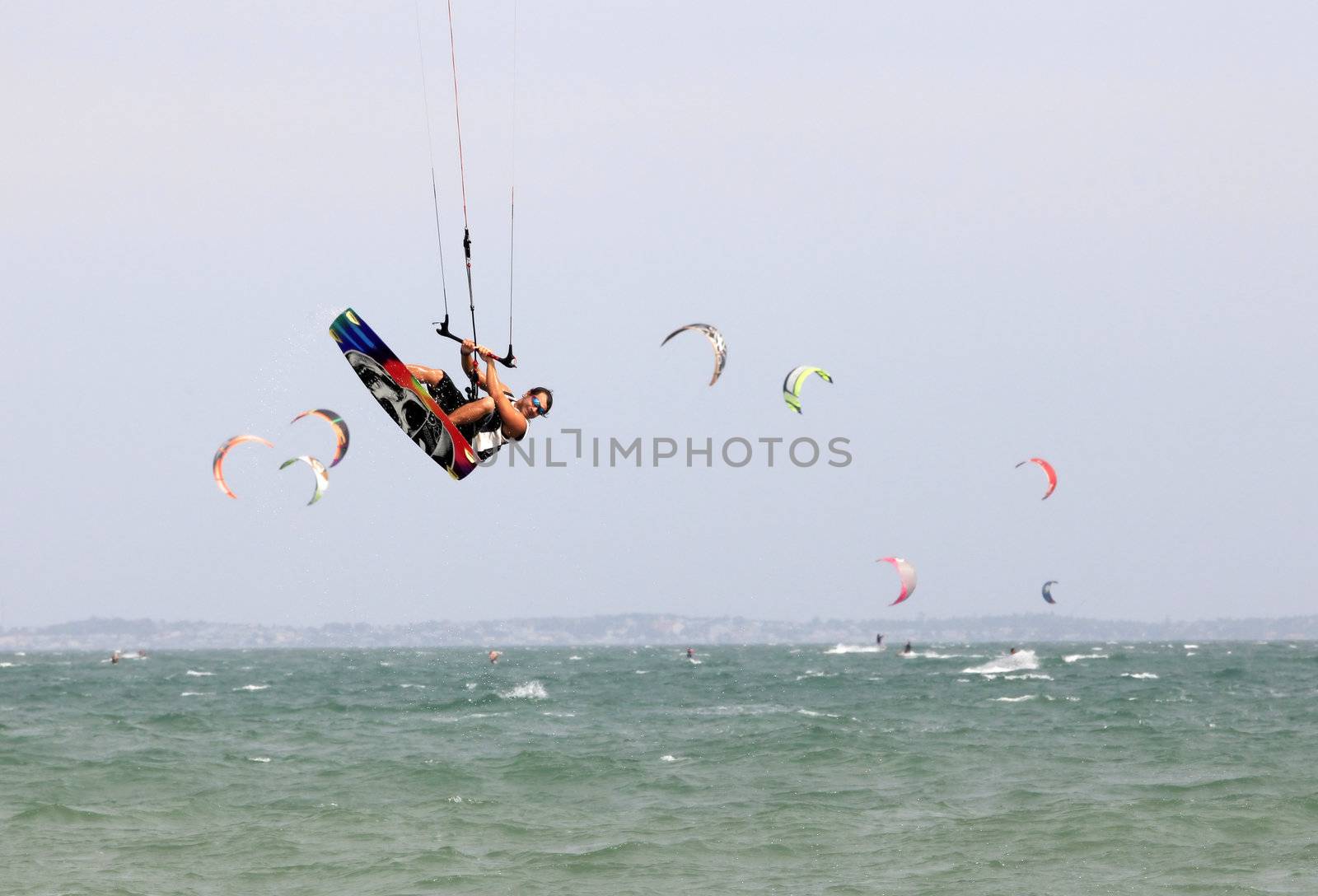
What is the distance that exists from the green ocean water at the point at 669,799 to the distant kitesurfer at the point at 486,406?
515 centimetres

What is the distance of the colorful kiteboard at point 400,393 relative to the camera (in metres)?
10.9

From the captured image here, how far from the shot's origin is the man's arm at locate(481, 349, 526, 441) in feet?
34.6

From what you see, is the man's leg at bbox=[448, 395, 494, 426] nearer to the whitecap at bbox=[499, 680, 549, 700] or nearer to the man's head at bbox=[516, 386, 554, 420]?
the man's head at bbox=[516, 386, 554, 420]

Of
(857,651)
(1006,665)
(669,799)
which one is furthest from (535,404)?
(857,651)

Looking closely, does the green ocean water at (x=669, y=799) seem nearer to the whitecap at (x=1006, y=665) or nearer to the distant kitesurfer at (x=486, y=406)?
the distant kitesurfer at (x=486, y=406)

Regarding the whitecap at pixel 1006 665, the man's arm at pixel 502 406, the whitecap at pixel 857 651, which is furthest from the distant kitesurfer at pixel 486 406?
the whitecap at pixel 857 651

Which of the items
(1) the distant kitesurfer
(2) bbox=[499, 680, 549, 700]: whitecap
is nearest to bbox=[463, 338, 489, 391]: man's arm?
(1) the distant kitesurfer

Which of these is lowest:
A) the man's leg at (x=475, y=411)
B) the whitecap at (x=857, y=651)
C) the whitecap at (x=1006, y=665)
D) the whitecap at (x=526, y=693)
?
the whitecap at (x=857, y=651)

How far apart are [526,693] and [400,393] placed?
99.4ft

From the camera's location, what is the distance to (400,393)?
10953 millimetres

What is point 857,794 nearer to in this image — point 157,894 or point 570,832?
point 570,832

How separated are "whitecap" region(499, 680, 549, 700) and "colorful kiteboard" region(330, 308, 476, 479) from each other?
26710mm

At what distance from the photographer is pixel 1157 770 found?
20.4 meters

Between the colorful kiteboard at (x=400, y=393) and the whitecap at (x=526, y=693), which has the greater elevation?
the colorful kiteboard at (x=400, y=393)
